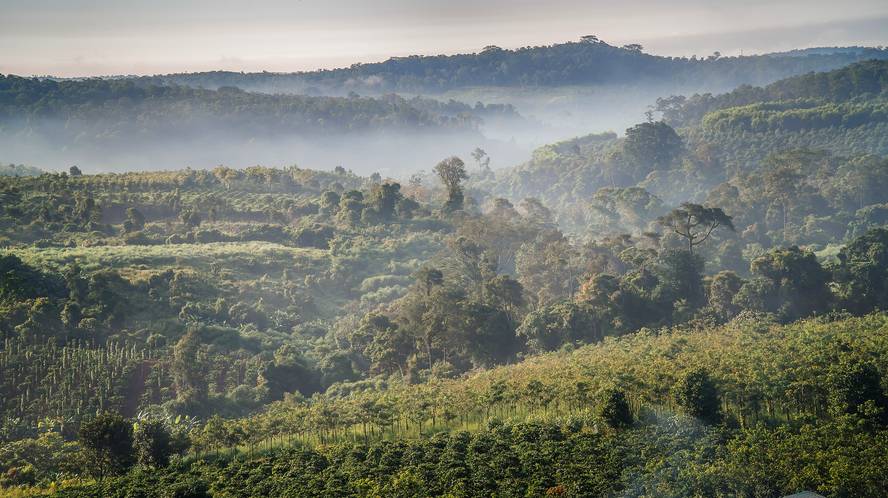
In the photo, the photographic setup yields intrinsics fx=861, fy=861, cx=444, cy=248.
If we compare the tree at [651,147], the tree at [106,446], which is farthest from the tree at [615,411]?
the tree at [651,147]

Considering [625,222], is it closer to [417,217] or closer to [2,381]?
[417,217]

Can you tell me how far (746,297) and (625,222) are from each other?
49.3m

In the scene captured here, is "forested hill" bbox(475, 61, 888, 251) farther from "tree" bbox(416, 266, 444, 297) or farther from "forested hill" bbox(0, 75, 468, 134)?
"forested hill" bbox(0, 75, 468, 134)

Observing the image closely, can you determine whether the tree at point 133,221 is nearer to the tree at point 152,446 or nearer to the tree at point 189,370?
the tree at point 189,370

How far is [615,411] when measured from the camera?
30.6m

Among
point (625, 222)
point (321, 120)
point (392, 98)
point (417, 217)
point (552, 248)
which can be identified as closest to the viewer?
point (552, 248)

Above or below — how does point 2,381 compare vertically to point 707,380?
below

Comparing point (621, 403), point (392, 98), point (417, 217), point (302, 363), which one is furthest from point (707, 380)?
point (392, 98)

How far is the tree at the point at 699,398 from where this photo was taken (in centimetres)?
3027

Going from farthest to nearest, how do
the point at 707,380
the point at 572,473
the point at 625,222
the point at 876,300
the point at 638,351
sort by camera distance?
the point at 625,222 → the point at 876,300 → the point at 638,351 → the point at 707,380 → the point at 572,473

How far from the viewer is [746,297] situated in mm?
48438

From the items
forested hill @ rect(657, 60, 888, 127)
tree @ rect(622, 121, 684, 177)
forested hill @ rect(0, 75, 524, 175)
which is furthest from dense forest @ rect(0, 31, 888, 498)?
forested hill @ rect(0, 75, 524, 175)

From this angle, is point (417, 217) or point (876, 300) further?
point (417, 217)

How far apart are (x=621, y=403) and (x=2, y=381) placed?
30819 mm
